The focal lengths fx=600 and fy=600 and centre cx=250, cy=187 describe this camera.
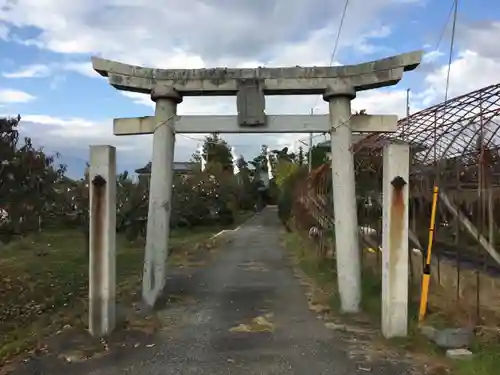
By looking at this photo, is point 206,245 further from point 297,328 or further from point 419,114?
point 297,328

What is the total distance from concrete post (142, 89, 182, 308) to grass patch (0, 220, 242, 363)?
80 centimetres

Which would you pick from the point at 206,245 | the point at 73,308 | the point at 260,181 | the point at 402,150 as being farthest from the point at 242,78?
the point at 260,181

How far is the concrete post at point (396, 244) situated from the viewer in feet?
23.8

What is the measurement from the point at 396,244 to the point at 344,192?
78.6 inches

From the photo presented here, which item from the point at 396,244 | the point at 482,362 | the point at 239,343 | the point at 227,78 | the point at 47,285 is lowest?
the point at 47,285

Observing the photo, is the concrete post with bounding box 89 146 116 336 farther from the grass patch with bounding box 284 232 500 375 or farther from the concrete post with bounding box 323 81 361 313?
the concrete post with bounding box 323 81 361 313

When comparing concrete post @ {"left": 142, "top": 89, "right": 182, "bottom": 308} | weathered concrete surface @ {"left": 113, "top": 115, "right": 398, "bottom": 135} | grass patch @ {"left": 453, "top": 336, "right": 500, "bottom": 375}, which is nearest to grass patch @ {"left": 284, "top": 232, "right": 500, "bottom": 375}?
grass patch @ {"left": 453, "top": 336, "right": 500, "bottom": 375}

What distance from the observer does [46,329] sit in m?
8.28

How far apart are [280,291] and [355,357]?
483 cm

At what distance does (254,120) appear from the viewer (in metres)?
9.32

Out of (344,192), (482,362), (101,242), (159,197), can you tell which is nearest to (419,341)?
(482,362)

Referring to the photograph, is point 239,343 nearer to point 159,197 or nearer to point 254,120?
point 159,197

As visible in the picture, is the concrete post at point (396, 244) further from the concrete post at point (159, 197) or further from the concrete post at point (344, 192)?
the concrete post at point (159, 197)

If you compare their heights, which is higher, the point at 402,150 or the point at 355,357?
the point at 402,150
